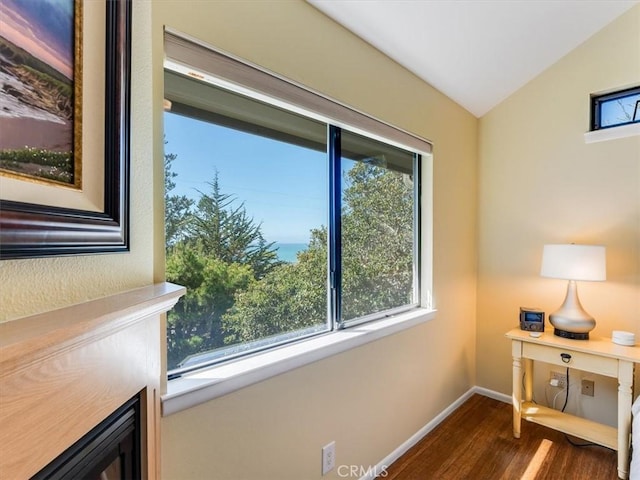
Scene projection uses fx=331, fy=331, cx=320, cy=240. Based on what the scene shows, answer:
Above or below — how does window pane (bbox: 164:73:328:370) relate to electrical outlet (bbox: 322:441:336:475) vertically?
above

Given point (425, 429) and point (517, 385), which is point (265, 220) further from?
point (517, 385)

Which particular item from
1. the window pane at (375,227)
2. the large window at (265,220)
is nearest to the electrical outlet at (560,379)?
the window pane at (375,227)

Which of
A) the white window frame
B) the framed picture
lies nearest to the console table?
the white window frame

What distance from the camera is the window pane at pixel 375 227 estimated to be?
1856 mm

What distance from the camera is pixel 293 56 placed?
1.43 m

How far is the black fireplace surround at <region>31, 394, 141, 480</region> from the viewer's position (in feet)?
2.07

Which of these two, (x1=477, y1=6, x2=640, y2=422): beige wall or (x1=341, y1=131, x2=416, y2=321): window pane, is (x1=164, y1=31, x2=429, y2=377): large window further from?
(x1=477, y1=6, x2=640, y2=422): beige wall

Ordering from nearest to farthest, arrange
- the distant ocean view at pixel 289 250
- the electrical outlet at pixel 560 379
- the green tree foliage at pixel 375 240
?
1. the distant ocean view at pixel 289 250
2. the green tree foliage at pixel 375 240
3. the electrical outlet at pixel 560 379

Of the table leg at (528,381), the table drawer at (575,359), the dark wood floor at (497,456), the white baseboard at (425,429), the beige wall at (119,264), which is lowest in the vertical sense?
the dark wood floor at (497,456)

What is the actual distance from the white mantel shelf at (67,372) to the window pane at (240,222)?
35 centimetres

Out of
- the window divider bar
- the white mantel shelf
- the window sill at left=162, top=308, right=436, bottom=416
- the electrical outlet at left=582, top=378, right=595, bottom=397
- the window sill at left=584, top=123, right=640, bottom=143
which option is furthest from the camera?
the electrical outlet at left=582, top=378, right=595, bottom=397

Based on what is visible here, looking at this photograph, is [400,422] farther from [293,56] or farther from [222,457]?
[293,56]

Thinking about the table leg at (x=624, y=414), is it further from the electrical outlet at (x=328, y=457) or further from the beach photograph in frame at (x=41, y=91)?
the beach photograph in frame at (x=41, y=91)

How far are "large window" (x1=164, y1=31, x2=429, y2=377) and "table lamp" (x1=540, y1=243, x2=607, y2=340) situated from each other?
101cm
